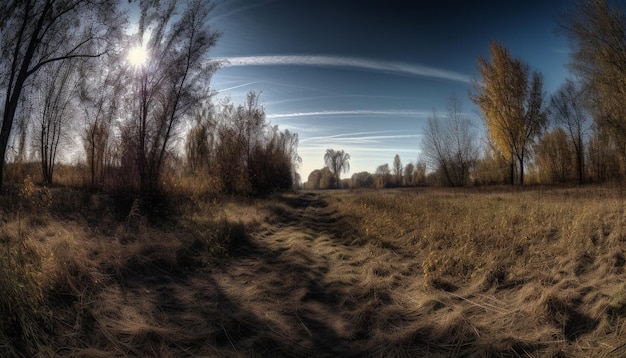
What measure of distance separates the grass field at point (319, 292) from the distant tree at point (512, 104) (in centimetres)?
2048

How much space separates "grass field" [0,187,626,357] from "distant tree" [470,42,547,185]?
20.5 meters

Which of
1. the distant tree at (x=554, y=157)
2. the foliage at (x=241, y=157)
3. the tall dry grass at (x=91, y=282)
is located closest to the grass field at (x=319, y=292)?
the tall dry grass at (x=91, y=282)

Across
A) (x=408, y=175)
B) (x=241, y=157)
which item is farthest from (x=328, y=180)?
(x=241, y=157)

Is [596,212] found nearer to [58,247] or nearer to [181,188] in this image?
[58,247]

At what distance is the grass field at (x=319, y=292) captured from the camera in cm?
286

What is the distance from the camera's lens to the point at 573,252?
475 centimetres

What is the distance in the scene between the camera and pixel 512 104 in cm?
2445

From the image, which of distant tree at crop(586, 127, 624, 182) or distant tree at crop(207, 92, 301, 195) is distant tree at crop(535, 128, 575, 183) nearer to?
distant tree at crop(586, 127, 624, 182)

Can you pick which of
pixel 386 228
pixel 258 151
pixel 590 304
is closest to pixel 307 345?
pixel 590 304

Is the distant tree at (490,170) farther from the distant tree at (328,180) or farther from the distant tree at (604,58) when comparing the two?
the distant tree at (328,180)

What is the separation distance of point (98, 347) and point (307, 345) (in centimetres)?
190

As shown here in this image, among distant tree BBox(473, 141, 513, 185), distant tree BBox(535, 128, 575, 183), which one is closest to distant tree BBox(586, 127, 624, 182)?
distant tree BBox(535, 128, 575, 183)

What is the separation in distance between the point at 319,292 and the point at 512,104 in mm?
26608

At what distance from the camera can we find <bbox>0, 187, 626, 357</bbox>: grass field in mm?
2861
